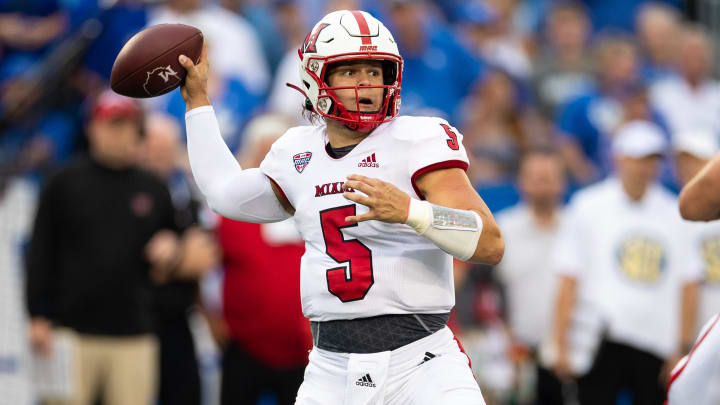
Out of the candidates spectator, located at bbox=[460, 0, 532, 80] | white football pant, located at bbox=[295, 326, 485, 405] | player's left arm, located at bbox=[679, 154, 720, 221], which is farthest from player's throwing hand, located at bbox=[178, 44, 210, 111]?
spectator, located at bbox=[460, 0, 532, 80]

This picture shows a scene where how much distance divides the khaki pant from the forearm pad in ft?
11.3

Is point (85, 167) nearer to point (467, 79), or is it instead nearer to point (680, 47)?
point (467, 79)

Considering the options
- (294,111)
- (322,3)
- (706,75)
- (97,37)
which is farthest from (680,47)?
(97,37)

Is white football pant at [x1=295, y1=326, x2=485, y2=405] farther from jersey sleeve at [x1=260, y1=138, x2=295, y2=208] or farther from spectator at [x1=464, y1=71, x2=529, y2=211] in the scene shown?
spectator at [x1=464, y1=71, x2=529, y2=211]

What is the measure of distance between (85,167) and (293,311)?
150 cm

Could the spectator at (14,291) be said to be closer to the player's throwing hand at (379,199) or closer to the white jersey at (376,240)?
the white jersey at (376,240)

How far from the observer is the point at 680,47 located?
10.5 metres

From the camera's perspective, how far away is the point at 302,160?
3.95 m

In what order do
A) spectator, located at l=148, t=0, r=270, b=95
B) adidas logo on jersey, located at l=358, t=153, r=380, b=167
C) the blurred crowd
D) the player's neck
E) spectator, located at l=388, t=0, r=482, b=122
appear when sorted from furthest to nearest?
spectator, located at l=388, t=0, r=482, b=122, spectator, located at l=148, t=0, r=270, b=95, the blurred crowd, the player's neck, adidas logo on jersey, located at l=358, t=153, r=380, b=167

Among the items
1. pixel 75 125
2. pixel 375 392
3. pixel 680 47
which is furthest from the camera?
pixel 680 47

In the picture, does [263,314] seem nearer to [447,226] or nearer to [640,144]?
[640,144]

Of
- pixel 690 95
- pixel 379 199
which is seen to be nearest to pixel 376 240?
pixel 379 199

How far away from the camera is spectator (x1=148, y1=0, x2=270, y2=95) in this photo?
29.1 ft

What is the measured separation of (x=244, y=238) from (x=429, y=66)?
129 inches
